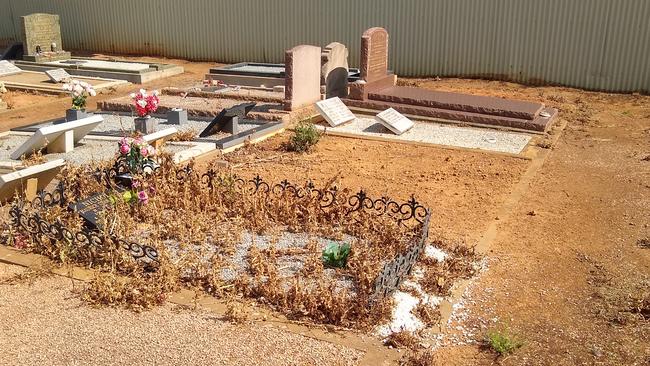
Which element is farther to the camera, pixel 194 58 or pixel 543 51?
pixel 194 58

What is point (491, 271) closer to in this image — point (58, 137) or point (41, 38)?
point (58, 137)

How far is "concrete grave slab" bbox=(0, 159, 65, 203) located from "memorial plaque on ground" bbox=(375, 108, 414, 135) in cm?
605

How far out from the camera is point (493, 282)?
228 inches

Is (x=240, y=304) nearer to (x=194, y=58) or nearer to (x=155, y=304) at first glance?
(x=155, y=304)

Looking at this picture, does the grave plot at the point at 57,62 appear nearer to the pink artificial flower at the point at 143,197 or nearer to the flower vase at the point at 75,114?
the flower vase at the point at 75,114

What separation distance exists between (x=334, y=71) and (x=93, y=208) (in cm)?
853

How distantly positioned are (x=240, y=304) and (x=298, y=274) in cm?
70

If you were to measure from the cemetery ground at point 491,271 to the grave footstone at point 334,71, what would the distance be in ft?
9.95

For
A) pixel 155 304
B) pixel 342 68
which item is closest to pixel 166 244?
pixel 155 304

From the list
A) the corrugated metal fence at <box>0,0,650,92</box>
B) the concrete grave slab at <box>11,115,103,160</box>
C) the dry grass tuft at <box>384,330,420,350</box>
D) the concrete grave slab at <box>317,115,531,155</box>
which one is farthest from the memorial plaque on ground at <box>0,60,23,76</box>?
the dry grass tuft at <box>384,330,420,350</box>

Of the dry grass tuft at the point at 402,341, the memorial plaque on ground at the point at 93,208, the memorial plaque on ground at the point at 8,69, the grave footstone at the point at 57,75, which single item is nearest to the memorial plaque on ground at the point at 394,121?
the memorial plaque on ground at the point at 93,208

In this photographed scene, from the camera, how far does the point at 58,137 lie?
9.63 meters

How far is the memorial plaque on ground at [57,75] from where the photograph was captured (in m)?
16.4

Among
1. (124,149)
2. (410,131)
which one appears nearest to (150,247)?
(124,149)
